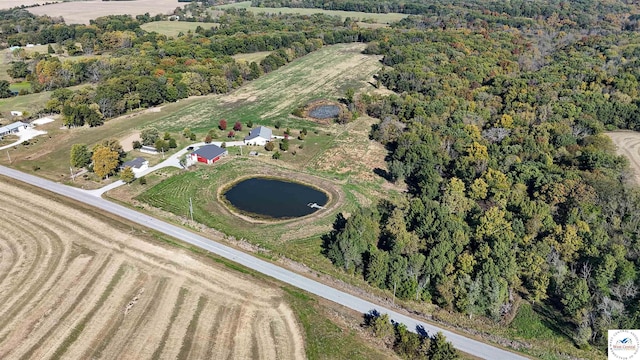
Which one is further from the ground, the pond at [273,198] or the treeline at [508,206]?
the treeline at [508,206]

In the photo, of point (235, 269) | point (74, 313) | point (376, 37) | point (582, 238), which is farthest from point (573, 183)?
point (376, 37)

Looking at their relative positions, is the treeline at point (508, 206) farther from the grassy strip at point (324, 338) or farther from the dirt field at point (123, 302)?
the dirt field at point (123, 302)

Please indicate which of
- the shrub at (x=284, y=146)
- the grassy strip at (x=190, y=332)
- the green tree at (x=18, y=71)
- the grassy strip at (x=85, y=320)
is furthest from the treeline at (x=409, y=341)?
the green tree at (x=18, y=71)

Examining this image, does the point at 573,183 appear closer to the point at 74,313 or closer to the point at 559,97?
the point at 559,97

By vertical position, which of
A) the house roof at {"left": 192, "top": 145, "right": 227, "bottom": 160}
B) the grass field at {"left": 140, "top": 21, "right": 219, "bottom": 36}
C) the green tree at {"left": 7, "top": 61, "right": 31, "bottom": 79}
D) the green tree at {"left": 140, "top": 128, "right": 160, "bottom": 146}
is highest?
the grass field at {"left": 140, "top": 21, "right": 219, "bottom": 36}

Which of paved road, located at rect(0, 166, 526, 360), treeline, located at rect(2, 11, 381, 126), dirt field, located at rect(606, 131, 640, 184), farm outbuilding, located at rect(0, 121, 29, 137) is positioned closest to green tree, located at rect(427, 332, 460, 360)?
paved road, located at rect(0, 166, 526, 360)

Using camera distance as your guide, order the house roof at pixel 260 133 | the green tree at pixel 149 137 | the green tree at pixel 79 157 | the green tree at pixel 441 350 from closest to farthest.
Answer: the green tree at pixel 441 350 < the green tree at pixel 79 157 < the green tree at pixel 149 137 < the house roof at pixel 260 133

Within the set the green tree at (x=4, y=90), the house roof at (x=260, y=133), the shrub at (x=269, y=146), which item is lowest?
the shrub at (x=269, y=146)

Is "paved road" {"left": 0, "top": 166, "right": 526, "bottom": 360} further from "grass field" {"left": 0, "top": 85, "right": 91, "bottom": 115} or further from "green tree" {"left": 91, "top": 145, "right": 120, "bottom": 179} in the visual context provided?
"grass field" {"left": 0, "top": 85, "right": 91, "bottom": 115}
